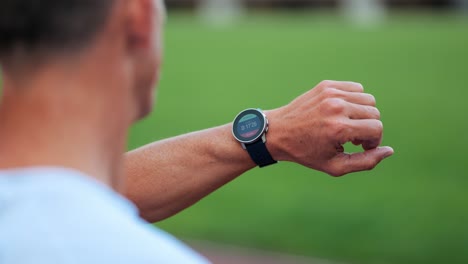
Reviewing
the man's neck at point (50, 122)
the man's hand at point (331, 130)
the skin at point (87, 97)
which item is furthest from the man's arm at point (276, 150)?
the man's neck at point (50, 122)

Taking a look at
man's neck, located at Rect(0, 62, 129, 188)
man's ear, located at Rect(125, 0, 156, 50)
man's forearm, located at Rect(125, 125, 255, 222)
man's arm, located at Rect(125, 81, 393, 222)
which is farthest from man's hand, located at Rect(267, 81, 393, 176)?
man's neck, located at Rect(0, 62, 129, 188)

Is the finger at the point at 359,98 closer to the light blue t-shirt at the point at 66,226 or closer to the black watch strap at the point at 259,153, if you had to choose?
the black watch strap at the point at 259,153

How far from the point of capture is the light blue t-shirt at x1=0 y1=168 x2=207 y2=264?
4.16 ft

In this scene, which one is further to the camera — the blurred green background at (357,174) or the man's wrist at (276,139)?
the blurred green background at (357,174)

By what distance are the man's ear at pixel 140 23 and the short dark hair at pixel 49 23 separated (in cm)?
7

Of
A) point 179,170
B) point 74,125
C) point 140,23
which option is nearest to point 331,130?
point 179,170

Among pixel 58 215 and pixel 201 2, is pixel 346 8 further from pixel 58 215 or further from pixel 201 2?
pixel 58 215

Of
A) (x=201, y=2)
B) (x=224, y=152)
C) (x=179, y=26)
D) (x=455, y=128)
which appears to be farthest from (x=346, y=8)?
(x=224, y=152)

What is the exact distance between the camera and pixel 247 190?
1055 cm

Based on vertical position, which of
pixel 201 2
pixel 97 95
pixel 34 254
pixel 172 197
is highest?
pixel 97 95

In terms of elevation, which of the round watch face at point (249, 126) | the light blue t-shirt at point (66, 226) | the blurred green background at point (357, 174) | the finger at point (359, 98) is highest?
the light blue t-shirt at point (66, 226)

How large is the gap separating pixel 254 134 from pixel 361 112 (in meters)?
0.37

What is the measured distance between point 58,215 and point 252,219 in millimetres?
7919

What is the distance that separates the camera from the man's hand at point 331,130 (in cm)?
263
